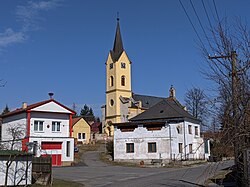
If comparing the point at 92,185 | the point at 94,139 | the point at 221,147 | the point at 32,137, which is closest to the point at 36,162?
the point at 92,185

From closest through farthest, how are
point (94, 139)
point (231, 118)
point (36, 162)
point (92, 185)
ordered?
point (231, 118) < point (36, 162) < point (92, 185) < point (94, 139)

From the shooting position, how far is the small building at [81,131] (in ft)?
Answer: 243

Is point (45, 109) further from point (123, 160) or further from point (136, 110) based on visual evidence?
point (136, 110)

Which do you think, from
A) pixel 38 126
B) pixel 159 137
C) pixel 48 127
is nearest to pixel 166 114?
pixel 159 137

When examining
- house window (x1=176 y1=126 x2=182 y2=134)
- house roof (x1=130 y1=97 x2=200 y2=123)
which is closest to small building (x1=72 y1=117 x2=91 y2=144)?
house roof (x1=130 y1=97 x2=200 y2=123)

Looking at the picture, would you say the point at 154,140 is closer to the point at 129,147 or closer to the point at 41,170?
the point at 129,147

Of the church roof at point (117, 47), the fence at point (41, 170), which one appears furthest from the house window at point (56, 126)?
the church roof at point (117, 47)

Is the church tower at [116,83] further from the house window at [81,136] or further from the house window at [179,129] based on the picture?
the house window at [179,129]

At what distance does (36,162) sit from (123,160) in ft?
88.1

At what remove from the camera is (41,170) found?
18.8m

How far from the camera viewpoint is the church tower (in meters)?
77.8

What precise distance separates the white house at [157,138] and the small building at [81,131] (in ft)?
97.0

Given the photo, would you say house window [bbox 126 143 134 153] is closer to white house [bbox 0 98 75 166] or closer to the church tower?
white house [bbox 0 98 75 166]

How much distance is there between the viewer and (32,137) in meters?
41.2
